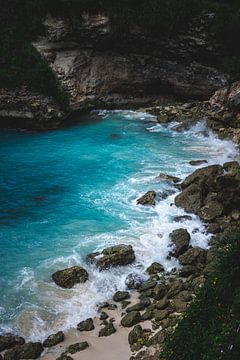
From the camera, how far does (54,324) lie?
14.5 meters

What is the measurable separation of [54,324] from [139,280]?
11.8ft

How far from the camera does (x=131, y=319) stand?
14.2 metres

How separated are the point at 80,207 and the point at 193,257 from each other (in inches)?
277

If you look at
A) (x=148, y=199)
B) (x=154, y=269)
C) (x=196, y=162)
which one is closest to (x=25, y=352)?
(x=154, y=269)

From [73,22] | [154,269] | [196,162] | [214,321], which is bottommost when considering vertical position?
[154,269]

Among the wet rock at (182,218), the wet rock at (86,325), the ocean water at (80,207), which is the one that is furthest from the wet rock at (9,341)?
the wet rock at (182,218)

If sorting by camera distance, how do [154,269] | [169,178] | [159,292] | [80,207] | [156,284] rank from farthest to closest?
1. [169,178]
2. [80,207]
3. [154,269]
4. [156,284]
5. [159,292]

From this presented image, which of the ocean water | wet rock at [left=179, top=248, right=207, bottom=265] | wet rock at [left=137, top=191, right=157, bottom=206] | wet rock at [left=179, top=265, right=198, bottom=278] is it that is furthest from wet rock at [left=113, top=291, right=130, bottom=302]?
wet rock at [left=137, top=191, right=157, bottom=206]

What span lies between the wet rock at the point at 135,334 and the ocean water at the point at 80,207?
6.27 ft

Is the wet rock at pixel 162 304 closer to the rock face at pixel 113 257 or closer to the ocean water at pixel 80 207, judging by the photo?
the ocean water at pixel 80 207

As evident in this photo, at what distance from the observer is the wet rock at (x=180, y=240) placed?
58.6 ft

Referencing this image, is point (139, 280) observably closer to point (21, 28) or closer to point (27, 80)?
point (27, 80)

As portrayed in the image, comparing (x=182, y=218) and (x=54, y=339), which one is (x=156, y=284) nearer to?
(x=54, y=339)

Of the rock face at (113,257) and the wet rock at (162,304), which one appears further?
the rock face at (113,257)
